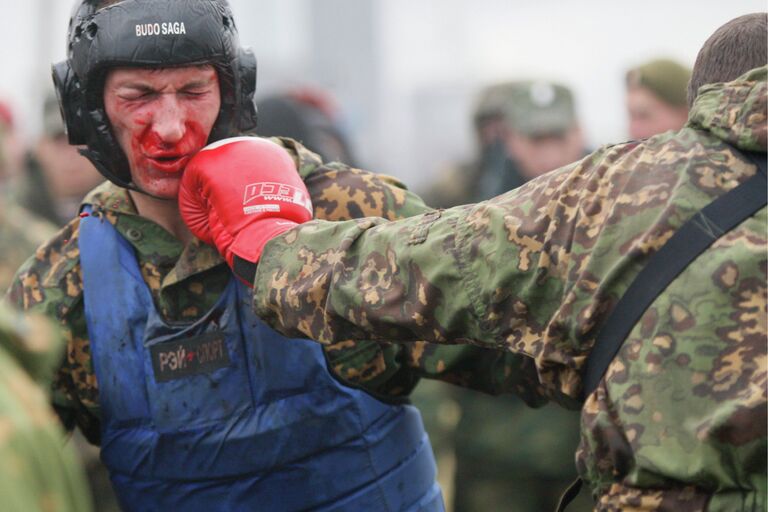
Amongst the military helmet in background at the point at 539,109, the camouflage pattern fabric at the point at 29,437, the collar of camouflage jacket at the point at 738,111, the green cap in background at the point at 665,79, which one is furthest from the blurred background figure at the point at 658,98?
the camouflage pattern fabric at the point at 29,437

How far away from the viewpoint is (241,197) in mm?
3145

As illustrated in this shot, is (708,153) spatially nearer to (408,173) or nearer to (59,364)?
(59,364)

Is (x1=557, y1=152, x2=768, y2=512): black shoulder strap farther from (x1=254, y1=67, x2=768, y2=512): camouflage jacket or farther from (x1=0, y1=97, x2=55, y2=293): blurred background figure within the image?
(x1=0, y1=97, x2=55, y2=293): blurred background figure

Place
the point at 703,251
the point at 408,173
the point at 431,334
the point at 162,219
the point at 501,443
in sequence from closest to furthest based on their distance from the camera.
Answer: the point at 703,251 → the point at 431,334 → the point at 162,219 → the point at 501,443 → the point at 408,173

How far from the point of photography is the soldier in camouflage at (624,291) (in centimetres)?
238

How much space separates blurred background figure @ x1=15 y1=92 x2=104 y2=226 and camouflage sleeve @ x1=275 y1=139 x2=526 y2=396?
11.9ft

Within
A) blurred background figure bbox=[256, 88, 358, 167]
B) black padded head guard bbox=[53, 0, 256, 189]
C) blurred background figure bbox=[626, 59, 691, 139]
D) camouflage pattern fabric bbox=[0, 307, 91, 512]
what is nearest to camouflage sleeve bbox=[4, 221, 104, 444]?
black padded head guard bbox=[53, 0, 256, 189]

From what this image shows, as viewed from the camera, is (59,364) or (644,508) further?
(59,364)

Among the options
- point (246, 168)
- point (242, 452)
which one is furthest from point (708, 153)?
point (242, 452)

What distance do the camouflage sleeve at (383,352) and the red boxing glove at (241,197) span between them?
167 millimetres

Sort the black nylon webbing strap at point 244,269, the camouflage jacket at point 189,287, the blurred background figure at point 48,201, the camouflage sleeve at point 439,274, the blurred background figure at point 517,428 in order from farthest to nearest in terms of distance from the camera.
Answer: the blurred background figure at point 48,201
the blurred background figure at point 517,428
the camouflage jacket at point 189,287
the black nylon webbing strap at point 244,269
the camouflage sleeve at point 439,274

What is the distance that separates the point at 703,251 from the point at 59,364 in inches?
66.0

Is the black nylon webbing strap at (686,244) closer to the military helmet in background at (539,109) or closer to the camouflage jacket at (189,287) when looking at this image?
the camouflage jacket at (189,287)

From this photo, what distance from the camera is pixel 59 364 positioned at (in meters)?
3.28
